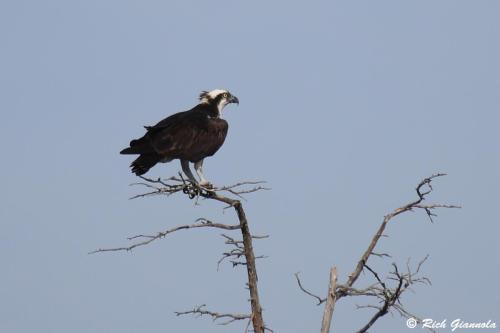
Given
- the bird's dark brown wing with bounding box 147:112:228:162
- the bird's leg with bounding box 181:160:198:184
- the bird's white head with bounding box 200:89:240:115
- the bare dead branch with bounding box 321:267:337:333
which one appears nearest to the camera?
the bare dead branch with bounding box 321:267:337:333

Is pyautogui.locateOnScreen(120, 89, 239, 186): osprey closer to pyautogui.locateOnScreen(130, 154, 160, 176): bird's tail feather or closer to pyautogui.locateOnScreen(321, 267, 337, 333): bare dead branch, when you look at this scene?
pyautogui.locateOnScreen(130, 154, 160, 176): bird's tail feather

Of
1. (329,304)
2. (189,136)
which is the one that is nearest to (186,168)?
(189,136)

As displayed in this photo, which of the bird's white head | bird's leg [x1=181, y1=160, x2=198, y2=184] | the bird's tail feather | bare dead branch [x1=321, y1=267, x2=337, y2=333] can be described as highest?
the bird's white head

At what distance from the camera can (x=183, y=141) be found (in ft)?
41.2

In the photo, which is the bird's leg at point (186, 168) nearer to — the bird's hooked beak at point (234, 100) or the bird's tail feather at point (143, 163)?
the bird's tail feather at point (143, 163)

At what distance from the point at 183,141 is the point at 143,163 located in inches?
31.4

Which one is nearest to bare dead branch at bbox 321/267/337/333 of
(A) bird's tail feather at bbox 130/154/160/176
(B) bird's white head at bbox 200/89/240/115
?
(A) bird's tail feather at bbox 130/154/160/176

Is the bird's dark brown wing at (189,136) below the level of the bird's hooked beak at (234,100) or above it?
below

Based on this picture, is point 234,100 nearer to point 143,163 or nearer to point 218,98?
point 218,98

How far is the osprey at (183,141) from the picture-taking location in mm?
12141

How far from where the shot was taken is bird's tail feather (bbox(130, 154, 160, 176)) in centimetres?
1202

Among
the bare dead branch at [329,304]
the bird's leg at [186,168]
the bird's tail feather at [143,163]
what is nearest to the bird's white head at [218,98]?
the bird's leg at [186,168]

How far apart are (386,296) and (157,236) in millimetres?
2711

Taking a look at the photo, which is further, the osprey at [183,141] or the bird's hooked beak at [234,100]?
the bird's hooked beak at [234,100]
